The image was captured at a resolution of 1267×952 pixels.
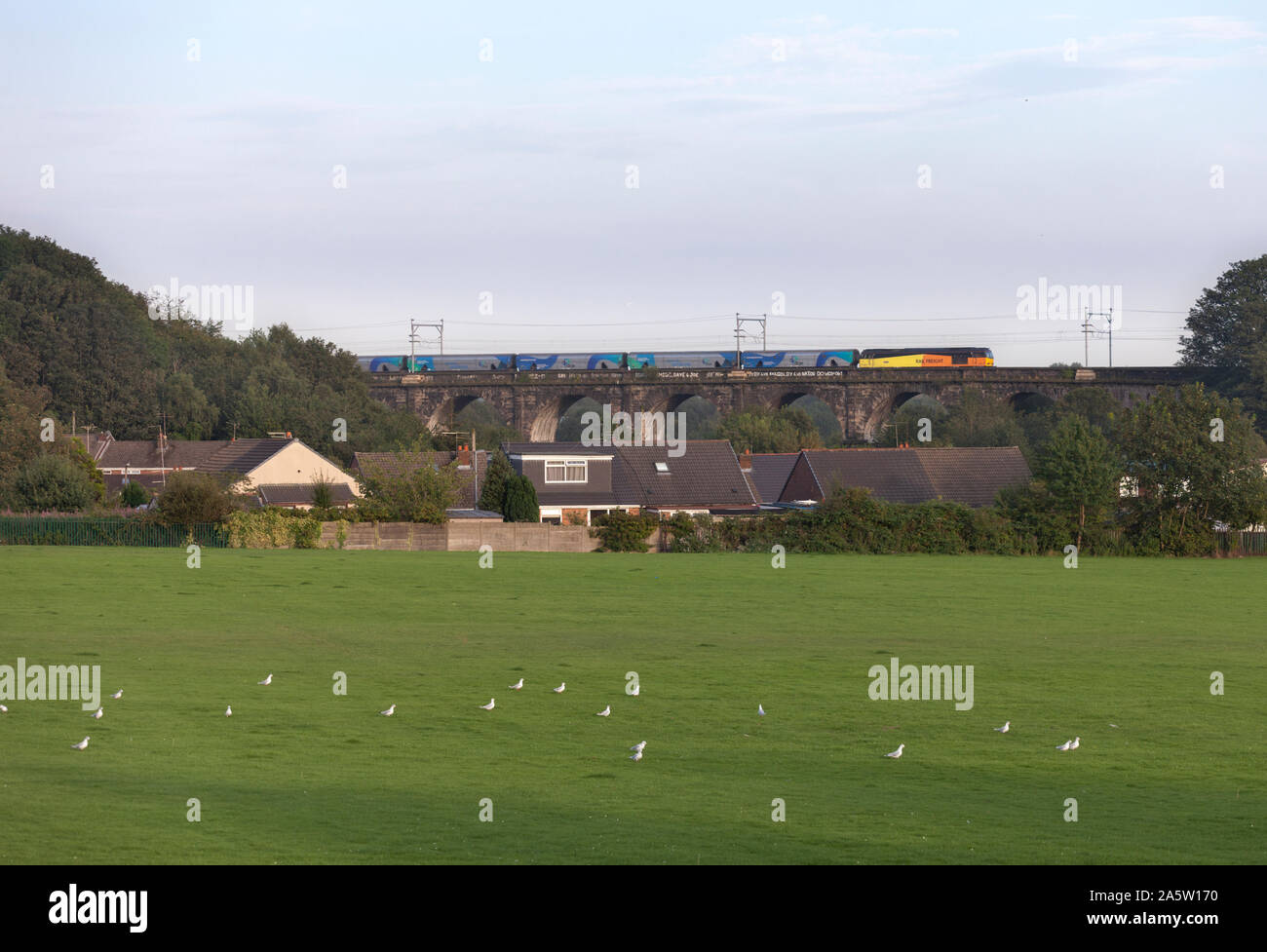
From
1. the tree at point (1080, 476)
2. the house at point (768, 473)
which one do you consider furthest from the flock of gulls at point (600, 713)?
the house at point (768, 473)

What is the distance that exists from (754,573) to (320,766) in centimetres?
3000

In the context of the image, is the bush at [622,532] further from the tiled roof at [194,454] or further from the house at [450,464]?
the tiled roof at [194,454]

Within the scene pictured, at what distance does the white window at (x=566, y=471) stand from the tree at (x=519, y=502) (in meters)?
7.84

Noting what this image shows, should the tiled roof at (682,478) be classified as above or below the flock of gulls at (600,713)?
above

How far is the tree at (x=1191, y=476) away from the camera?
187 feet

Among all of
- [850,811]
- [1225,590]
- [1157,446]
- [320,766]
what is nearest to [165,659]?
[320,766]

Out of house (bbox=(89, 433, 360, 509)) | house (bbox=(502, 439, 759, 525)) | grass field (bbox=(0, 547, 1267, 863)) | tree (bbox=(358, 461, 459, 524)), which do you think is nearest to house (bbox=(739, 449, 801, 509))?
house (bbox=(502, 439, 759, 525))

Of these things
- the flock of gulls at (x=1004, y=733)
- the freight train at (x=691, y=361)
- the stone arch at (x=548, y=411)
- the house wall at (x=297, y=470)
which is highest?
the freight train at (x=691, y=361)

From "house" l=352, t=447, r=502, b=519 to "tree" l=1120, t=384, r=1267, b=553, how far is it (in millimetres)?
27942

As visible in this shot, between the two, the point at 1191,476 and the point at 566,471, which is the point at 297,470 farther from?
the point at 1191,476

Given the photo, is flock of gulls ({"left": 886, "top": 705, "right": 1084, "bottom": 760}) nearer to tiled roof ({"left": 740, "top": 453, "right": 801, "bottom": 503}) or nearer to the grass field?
the grass field

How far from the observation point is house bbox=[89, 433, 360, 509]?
2891 inches

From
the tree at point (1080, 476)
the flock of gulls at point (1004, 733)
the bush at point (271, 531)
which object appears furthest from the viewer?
the tree at point (1080, 476)

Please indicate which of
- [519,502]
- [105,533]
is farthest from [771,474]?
[105,533]
